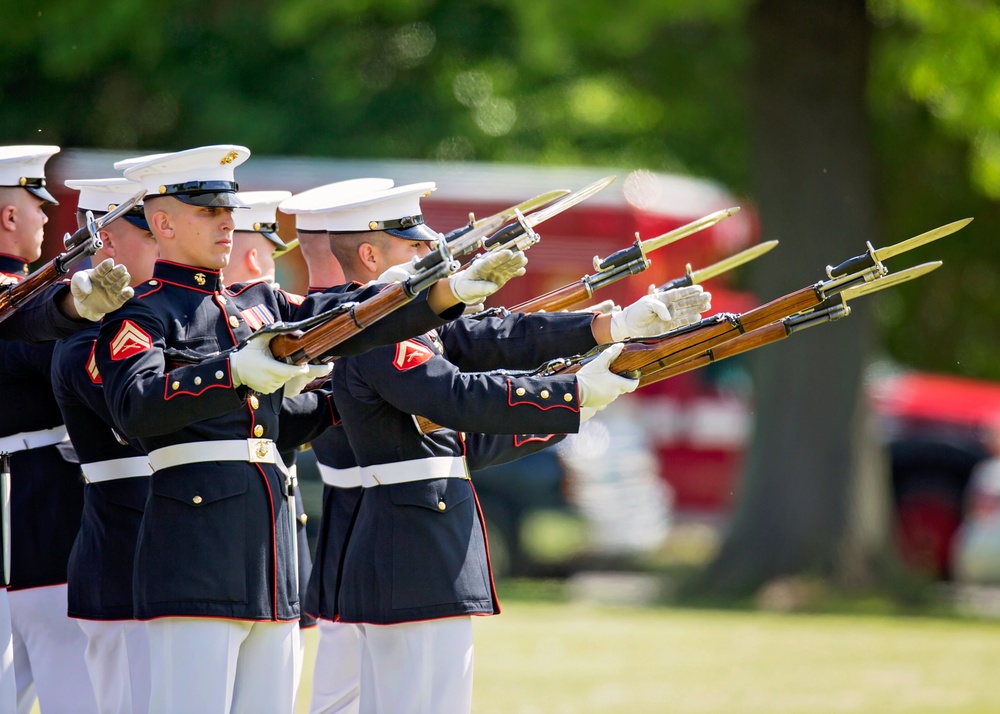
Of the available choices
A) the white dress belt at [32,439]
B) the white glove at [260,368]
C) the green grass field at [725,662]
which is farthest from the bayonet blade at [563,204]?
the green grass field at [725,662]

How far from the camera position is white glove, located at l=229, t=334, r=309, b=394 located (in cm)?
382

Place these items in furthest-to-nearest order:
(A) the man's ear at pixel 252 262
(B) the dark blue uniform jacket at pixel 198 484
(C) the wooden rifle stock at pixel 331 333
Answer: (A) the man's ear at pixel 252 262 < (B) the dark blue uniform jacket at pixel 198 484 < (C) the wooden rifle stock at pixel 331 333

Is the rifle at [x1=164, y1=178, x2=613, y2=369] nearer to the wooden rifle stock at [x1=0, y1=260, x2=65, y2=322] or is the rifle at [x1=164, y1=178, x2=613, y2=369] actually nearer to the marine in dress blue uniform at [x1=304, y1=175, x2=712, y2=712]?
the marine in dress blue uniform at [x1=304, y1=175, x2=712, y2=712]

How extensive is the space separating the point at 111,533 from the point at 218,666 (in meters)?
0.84

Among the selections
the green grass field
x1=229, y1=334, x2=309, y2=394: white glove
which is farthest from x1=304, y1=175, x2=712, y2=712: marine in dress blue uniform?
the green grass field

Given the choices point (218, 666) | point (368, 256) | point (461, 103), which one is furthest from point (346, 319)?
point (461, 103)

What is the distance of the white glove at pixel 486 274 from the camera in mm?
3697

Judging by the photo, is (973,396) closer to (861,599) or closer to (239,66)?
(861,599)

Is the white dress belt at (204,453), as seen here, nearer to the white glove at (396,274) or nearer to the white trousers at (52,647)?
the white glove at (396,274)

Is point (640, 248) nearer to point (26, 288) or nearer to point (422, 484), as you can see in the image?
point (422, 484)

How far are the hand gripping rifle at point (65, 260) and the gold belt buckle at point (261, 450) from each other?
2.17 feet

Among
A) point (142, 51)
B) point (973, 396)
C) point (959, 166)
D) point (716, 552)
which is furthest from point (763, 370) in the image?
point (959, 166)

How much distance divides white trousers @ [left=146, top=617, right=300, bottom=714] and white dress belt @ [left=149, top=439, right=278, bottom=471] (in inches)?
16.1

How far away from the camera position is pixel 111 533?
4785 mm
